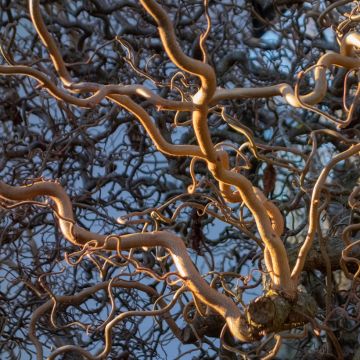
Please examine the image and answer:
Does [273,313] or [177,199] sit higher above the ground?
[177,199]

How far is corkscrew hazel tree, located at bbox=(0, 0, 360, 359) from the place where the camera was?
4.41ft

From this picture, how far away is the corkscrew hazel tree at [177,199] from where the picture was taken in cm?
134

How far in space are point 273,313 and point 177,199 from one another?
425 millimetres

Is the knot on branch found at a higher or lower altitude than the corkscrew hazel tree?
lower

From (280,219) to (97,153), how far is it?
5.23ft

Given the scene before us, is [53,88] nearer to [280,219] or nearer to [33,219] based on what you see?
[280,219]

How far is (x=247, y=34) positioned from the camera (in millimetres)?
3225

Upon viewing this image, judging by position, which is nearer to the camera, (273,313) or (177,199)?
(273,313)

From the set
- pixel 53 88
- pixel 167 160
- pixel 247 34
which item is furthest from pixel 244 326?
pixel 247 34

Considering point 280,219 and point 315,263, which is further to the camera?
point 315,263

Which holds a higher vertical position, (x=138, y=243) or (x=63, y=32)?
(x=63, y=32)

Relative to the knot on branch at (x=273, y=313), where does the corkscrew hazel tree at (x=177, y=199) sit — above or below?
above

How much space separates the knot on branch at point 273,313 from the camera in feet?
4.34

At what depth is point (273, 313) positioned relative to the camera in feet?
4.38
